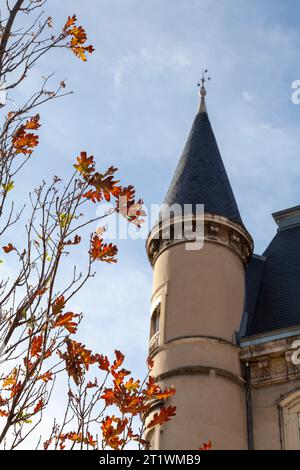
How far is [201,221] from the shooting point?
1664 cm

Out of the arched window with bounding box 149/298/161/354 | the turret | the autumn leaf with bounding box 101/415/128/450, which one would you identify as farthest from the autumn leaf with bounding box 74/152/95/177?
the arched window with bounding box 149/298/161/354

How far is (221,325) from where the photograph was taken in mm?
15344

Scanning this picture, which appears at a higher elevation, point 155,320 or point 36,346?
point 155,320

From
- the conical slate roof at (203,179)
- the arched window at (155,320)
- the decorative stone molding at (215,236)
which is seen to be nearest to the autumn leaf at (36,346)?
the arched window at (155,320)

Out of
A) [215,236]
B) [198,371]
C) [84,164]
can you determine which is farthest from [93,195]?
[215,236]

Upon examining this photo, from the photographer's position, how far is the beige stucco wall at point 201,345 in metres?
13.8

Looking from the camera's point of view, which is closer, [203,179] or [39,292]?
[39,292]

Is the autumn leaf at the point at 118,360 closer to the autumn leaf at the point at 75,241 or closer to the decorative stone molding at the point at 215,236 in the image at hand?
the autumn leaf at the point at 75,241

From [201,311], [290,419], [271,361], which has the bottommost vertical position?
[290,419]

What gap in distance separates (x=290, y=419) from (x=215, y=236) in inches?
185

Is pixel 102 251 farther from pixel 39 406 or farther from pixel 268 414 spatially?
pixel 268 414

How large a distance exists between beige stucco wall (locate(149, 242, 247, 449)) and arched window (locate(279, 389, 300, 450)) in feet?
2.66

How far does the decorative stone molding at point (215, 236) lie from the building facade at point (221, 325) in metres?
0.02
